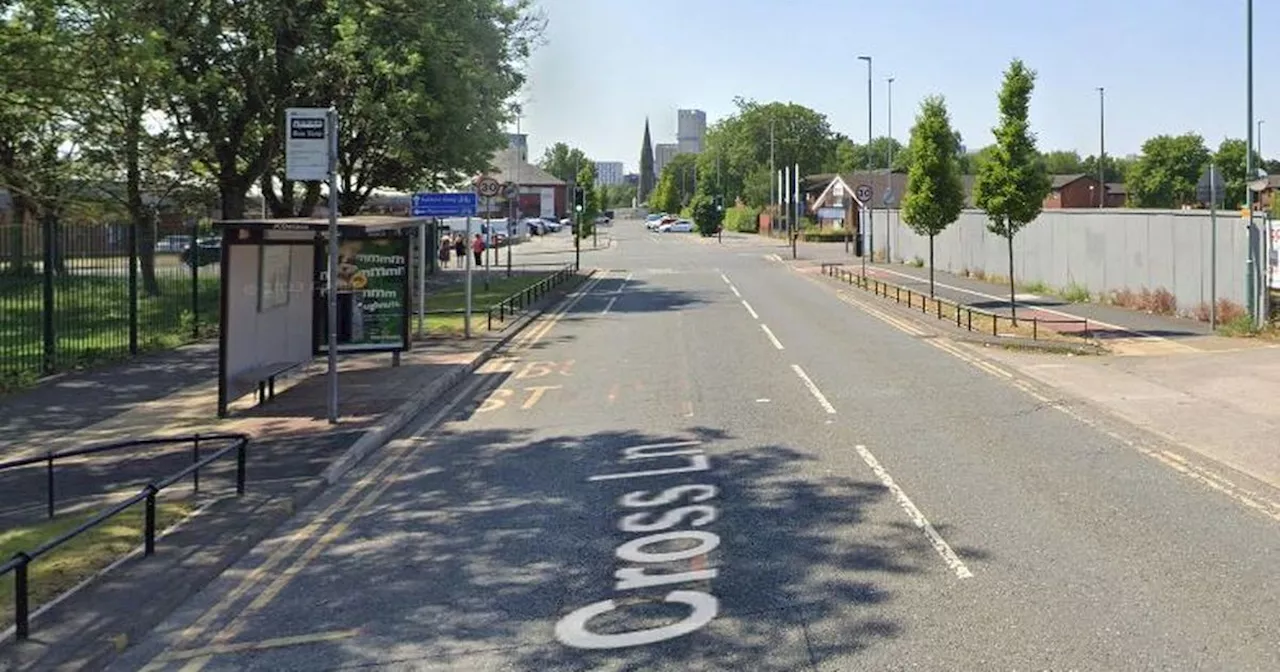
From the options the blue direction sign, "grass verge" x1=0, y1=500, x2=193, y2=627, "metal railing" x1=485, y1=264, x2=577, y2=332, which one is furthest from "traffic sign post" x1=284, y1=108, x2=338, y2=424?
"metal railing" x1=485, y1=264, x2=577, y2=332

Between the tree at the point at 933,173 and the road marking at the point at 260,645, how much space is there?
1132 inches

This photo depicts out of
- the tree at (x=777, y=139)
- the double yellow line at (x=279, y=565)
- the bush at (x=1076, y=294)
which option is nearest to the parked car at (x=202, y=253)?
the double yellow line at (x=279, y=565)

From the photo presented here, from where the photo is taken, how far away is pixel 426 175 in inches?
1593

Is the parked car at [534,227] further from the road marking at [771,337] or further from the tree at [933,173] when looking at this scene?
the road marking at [771,337]

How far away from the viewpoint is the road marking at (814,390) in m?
14.8

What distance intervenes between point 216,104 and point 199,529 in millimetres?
22874

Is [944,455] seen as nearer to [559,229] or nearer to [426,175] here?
[426,175]

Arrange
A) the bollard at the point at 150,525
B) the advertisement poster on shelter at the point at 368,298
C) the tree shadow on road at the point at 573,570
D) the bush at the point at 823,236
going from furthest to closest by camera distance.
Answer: the bush at the point at 823,236
the advertisement poster on shelter at the point at 368,298
the bollard at the point at 150,525
the tree shadow on road at the point at 573,570

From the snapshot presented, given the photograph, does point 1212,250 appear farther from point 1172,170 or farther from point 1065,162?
point 1065,162

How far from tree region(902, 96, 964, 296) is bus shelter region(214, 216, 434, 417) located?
19253 mm

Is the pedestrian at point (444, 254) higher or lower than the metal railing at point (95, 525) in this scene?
higher

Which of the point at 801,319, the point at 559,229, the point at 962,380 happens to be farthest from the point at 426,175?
the point at 559,229

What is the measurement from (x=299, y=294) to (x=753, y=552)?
36.3ft

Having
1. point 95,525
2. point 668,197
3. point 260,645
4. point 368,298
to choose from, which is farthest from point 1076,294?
point 668,197
